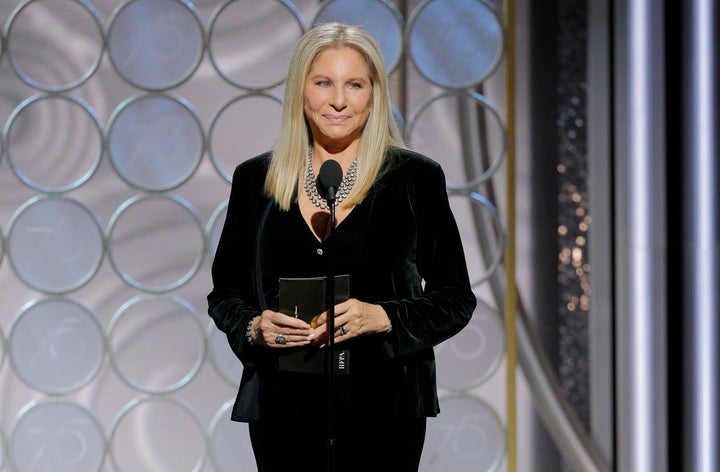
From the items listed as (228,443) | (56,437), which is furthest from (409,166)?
(56,437)

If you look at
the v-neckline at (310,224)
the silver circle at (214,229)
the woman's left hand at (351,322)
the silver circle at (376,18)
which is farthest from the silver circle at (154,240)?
the woman's left hand at (351,322)

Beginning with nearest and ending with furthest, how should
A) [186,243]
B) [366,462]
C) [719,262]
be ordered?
[366,462]
[719,262]
[186,243]

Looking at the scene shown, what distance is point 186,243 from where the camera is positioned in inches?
107

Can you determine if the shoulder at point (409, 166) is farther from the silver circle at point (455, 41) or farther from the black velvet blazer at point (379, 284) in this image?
the silver circle at point (455, 41)

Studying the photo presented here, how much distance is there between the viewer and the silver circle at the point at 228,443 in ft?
8.86

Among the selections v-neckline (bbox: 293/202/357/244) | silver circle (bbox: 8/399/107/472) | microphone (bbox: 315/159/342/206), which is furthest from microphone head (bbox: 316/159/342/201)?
silver circle (bbox: 8/399/107/472)

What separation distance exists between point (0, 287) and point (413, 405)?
57.2 inches

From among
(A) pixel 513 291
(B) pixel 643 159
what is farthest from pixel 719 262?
(A) pixel 513 291

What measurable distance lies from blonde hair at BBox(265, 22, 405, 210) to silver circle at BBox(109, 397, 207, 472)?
105 centimetres

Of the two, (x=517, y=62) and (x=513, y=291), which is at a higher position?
(x=517, y=62)

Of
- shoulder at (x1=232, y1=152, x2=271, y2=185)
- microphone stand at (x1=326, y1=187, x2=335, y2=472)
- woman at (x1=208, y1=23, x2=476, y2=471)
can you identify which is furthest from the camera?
shoulder at (x1=232, y1=152, x2=271, y2=185)

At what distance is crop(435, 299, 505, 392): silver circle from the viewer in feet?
8.91

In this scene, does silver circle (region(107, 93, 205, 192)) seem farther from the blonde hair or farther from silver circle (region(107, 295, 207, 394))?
the blonde hair

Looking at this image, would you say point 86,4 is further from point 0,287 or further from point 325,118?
point 325,118
